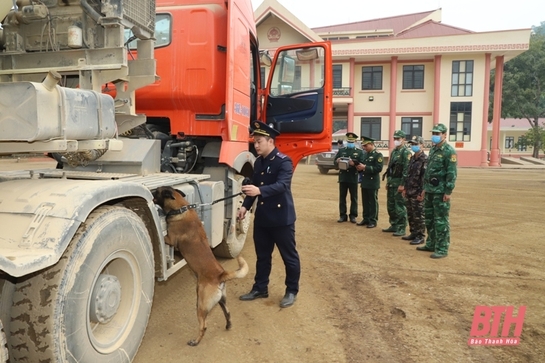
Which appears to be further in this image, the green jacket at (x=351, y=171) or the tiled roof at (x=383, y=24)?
the tiled roof at (x=383, y=24)

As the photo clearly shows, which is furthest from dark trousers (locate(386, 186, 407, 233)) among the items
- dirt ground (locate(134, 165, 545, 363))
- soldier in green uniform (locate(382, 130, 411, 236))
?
dirt ground (locate(134, 165, 545, 363))

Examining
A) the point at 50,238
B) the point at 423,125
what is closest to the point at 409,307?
the point at 50,238

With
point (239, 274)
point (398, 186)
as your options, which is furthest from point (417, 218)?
point (239, 274)

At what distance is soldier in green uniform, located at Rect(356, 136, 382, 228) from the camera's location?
8.30m

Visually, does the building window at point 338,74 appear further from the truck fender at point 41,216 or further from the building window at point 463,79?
the truck fender at point 41,216

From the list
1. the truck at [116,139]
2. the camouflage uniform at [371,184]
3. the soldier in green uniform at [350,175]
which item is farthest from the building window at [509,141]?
the truck at [116,139]

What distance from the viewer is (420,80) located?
28.2 meters

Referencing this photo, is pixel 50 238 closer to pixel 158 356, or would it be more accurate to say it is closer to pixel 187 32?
pixel 158 356

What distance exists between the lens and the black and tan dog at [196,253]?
3.34 meters

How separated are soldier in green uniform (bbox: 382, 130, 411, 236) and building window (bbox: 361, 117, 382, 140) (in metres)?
21.3

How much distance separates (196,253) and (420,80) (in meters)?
27.5

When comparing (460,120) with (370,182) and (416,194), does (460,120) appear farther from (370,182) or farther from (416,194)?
(416,194)

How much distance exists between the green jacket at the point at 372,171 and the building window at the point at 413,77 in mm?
21588

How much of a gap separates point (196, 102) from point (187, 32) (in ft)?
2.34
